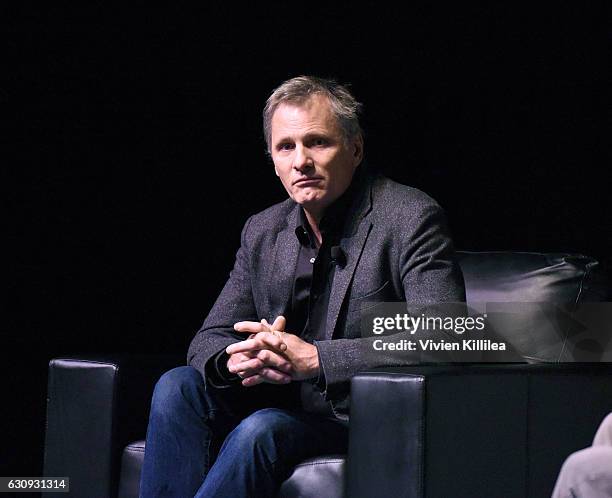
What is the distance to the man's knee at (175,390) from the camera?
260cm

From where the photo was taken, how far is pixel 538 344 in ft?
9.20

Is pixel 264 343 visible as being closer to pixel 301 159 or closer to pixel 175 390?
pixel 175 390

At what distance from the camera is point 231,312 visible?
9.56 ft

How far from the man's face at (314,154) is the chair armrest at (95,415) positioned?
645 millimetres

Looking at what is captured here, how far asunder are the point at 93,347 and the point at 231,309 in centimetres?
118

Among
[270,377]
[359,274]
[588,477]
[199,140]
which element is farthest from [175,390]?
[199,140]

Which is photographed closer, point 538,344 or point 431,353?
point 431,353

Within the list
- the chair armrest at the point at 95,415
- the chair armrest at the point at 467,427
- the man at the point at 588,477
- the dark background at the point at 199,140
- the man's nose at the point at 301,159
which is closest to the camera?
the man at the point at 588,477

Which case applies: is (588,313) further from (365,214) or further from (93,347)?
(93,347)

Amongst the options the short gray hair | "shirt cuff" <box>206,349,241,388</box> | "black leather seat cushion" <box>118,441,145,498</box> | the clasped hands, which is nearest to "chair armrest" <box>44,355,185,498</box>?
"black leather seat cushion" <box>118,441,145,498</box>

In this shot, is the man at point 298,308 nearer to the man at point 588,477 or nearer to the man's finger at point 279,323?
the man's finger at point 279,323

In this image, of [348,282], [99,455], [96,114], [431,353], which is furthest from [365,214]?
[96,114]

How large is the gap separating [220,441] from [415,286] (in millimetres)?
587

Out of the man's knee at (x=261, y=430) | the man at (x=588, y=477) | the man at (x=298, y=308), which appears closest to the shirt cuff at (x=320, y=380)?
the man at (x=298, y=308)
